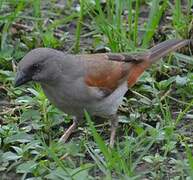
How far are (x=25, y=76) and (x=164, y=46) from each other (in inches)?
55.2

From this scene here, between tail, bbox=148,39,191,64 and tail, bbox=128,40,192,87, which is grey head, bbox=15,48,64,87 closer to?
tail, bbox=128,40,192,87

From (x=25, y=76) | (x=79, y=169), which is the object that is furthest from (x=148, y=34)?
→ (x=79, y=169)

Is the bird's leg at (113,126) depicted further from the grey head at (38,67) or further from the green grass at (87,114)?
the grey head at (38,67)

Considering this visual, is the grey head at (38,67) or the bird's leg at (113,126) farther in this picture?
the bird's leg at (113,126)

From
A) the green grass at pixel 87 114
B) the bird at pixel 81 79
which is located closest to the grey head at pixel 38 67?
the bird at pixel 81 79

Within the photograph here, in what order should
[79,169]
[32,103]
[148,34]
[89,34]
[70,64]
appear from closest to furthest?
[79,169]
[70,64]
[32,103]
[148,34]
[89,34]

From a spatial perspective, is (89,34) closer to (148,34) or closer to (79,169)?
(148,34)

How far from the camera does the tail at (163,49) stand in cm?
659

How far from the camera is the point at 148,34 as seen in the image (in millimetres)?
7188

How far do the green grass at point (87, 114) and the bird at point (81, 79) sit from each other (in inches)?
8.7

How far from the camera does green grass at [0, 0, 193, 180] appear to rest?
5.53 meters

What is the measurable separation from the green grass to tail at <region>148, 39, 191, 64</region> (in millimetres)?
245

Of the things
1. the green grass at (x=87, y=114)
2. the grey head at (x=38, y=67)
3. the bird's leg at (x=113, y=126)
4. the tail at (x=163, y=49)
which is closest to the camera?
the green grass at (x=87, y=114)

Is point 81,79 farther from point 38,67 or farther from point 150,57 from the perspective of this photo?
point 150,57
